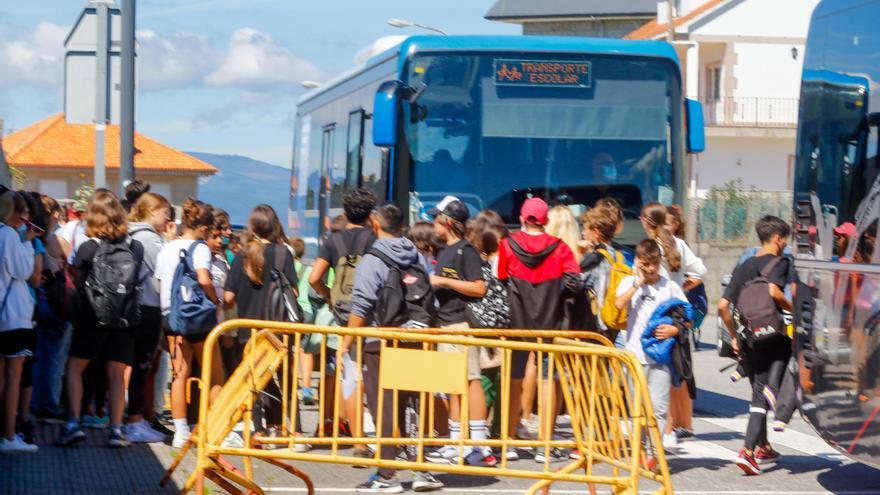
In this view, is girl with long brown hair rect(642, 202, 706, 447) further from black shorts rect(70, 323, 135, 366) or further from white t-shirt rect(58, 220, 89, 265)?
white t-shirt rect(58, 220, 89, 265)

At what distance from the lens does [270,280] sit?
10422 mm

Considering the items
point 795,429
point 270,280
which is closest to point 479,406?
point 270,280

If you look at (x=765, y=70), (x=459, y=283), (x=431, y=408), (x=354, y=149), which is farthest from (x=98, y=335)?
(x=765, y=70)

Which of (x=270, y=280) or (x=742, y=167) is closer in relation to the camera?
(x=270, y=280)

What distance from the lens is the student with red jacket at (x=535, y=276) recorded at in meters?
10.0

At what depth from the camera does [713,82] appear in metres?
57.8

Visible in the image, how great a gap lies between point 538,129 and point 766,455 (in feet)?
15.4

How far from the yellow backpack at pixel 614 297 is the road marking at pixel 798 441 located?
2007mm

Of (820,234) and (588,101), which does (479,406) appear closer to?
(820,234)

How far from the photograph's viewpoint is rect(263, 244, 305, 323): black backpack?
407 inches

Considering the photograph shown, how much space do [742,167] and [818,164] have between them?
4884cm

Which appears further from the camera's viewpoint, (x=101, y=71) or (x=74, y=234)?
(x=101, y=71)

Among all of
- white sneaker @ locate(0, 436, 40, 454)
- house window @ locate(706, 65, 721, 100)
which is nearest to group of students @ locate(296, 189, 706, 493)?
white sneaker @ locate(0, 436, 40, 454)

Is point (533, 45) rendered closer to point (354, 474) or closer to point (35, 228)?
point (35, 228)
